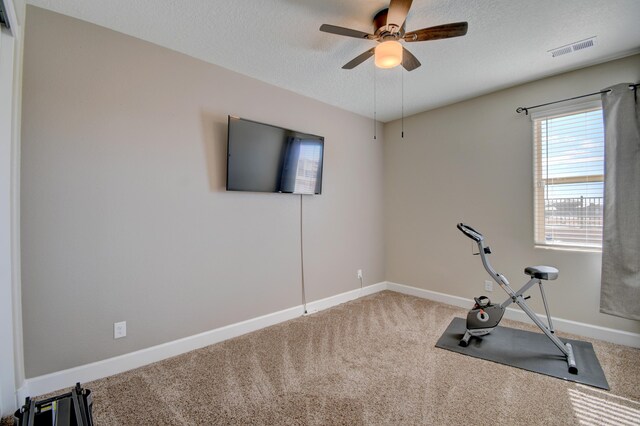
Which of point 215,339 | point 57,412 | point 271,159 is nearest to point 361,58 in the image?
point 271,159

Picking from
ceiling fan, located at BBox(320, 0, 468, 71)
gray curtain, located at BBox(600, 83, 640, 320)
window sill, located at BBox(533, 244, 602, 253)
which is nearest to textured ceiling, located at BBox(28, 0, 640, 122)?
ceiling fan, located at BBox(320, 0, 468, 71)

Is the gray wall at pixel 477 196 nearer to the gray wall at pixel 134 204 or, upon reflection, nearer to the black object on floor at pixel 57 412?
the gray wall at pixel 134 204

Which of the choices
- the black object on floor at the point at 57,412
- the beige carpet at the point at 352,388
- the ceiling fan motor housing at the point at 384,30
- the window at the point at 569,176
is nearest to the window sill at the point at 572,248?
the window at the point at 569,176

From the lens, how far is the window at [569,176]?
282 cm

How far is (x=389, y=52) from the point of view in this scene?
2055mm

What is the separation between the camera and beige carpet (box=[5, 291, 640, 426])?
1.79 m

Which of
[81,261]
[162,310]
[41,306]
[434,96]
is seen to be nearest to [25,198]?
[81,261]

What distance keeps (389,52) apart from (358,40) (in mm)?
462

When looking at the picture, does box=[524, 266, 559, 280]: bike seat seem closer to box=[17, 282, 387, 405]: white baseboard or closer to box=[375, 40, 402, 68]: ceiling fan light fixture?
box=[375, 40, 402, 68]: ceiling fan light fixture

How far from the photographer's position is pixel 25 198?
6.37ft

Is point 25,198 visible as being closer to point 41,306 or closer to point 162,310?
A: point 41,306

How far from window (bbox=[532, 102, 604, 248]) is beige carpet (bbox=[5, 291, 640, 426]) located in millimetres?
1055

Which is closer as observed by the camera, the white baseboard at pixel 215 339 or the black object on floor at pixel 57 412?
the black object on floor at pixel 57 412

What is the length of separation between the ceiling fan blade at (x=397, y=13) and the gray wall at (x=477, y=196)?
212 cm
